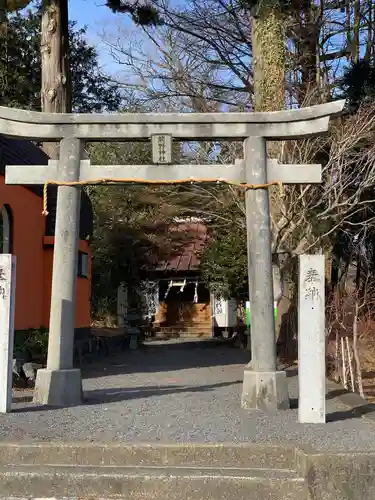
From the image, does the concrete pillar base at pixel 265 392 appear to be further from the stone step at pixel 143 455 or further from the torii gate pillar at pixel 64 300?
the stone step at pixel 143 455

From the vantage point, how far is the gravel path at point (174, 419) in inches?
244

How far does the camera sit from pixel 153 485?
17.3ft

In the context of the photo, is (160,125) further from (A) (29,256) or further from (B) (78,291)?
(B) (78,291)

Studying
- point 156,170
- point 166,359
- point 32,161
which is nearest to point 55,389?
point 156,170

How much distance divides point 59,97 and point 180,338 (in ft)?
46.1

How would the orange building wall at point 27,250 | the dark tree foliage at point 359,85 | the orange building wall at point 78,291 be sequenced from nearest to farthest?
the orange building wall at point 27,250 < the orange building wall at point 78,291 < the dark tree foliage at point 359,85

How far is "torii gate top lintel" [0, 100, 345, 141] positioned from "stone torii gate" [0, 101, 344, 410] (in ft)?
0.04

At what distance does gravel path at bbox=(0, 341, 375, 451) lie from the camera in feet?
20.3

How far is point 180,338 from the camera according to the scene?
90.4 ft

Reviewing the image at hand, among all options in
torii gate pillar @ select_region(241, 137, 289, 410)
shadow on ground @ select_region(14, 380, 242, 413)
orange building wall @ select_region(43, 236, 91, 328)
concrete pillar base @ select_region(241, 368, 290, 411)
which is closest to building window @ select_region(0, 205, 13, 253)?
orange building wall @ select_region(43, 236, 91, 328)

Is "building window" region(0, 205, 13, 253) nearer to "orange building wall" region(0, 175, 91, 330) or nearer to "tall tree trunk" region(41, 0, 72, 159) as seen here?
"orange building wall" region(0, 175, 91, 330)

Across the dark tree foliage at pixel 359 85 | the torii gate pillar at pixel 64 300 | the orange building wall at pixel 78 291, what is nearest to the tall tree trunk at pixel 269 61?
the dark tree foliage at pixel 359 85

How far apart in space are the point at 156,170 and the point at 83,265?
31.0ft

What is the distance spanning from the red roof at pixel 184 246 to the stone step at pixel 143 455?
67.2 ft
